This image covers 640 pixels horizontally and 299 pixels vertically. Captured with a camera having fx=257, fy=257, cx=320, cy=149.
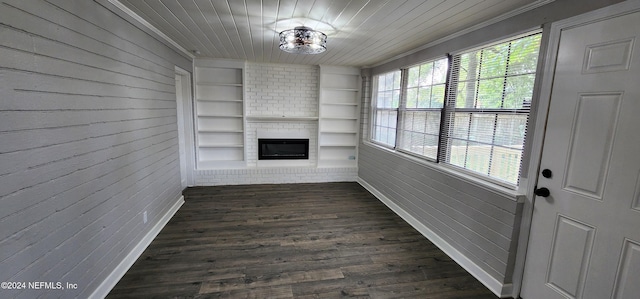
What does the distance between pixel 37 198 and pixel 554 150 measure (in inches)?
131

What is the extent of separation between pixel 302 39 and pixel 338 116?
9.73 ft

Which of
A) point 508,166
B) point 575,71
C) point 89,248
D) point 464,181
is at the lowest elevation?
point 89,248

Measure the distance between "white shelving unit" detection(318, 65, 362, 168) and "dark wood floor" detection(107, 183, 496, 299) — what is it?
5.49 ft

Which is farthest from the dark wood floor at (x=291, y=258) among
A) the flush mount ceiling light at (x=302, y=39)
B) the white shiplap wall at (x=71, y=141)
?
the flush mount ceiling light at (x=302, y=39)

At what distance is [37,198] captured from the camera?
1.47m

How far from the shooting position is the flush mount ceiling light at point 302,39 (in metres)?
2.60

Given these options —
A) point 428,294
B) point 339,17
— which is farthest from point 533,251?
point 339,17

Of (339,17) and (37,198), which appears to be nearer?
(37,198)

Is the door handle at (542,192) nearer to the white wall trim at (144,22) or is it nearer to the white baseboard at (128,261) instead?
the white baseboard at (128,261)

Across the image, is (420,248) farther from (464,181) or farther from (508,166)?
(508,166)

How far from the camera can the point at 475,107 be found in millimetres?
2570

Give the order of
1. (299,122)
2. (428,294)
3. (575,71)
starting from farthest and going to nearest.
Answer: (299,122) → (428,294) → (575,71)

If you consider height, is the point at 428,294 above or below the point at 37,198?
below

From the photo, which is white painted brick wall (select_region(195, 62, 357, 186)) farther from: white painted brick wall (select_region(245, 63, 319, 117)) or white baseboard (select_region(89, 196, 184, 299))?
white baseboard (select_region(89, 196, 184, 299))
